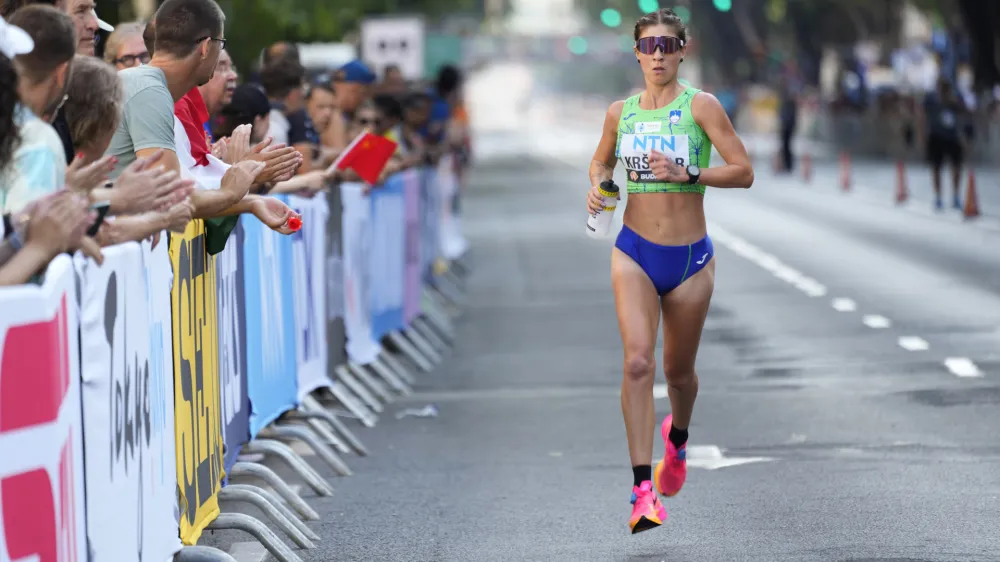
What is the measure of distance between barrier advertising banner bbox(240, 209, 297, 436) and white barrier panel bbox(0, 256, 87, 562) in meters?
3.50

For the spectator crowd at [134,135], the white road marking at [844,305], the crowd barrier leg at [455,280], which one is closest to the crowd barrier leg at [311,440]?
the spectator crowd at [134,135]

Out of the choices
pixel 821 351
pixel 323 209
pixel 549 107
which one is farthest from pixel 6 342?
pixel 549 107

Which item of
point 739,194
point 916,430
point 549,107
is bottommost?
point 549,107

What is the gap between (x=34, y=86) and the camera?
537 centimetres

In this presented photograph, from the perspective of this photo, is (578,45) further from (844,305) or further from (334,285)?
(334,285)

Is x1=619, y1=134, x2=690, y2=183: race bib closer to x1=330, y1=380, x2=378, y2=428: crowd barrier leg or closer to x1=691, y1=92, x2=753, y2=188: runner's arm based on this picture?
x1=691, y1=92, x2=753, y2=188: runner's arm

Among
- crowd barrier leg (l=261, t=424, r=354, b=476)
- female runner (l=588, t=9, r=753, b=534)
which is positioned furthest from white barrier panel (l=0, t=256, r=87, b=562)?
crowd barrier leg (l=261, t=424, r=354, b=476)

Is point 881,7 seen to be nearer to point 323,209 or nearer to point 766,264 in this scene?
point 766,264

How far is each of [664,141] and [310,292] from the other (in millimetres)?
2976

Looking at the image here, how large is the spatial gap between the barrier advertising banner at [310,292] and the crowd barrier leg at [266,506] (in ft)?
7.02

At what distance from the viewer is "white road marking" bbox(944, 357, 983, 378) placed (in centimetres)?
1251

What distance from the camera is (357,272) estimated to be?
40.6 feet

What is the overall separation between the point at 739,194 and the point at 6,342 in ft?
119

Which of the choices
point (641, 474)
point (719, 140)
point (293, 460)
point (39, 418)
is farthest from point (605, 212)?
point (39, 418)
